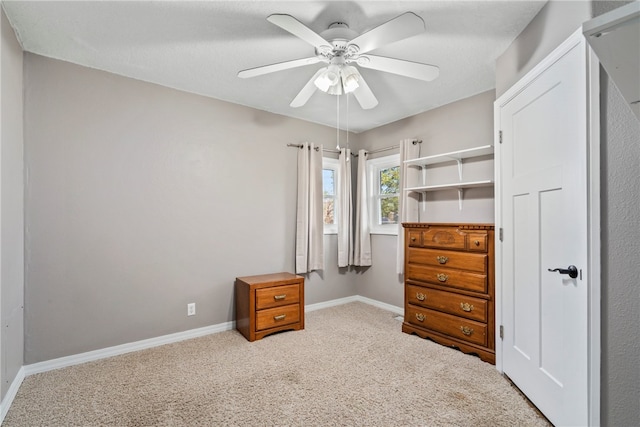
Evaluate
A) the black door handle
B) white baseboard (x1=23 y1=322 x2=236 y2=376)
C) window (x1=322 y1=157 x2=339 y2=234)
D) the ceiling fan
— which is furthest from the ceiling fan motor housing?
white baseboard (x1=23 y1=322 x2=236 y2=376)

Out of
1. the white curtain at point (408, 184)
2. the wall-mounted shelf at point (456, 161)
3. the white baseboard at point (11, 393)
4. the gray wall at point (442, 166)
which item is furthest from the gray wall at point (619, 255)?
the white baseboard at point (11, 393)

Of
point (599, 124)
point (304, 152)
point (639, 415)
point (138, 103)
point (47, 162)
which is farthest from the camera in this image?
point (304, 152)

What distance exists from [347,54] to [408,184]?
1934 mm

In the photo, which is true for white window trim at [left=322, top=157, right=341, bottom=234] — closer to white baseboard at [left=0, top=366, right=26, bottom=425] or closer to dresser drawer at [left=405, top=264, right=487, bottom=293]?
dresser drawer at [left=405, top=264, right=487, bottom=293]

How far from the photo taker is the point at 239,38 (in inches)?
84.7

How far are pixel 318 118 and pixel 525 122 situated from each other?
2.39 m

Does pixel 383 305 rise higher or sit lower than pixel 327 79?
lower

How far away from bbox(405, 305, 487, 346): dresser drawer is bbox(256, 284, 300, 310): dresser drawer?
1157mm

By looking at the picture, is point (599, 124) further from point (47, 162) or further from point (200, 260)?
point (47, 162)

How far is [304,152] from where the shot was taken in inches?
150

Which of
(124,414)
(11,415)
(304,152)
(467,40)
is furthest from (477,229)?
(11,415)

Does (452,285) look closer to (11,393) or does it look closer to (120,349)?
(120,349)

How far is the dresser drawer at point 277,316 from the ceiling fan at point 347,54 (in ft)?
6.74

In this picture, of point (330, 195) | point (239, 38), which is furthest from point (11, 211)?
point (330, 195)
